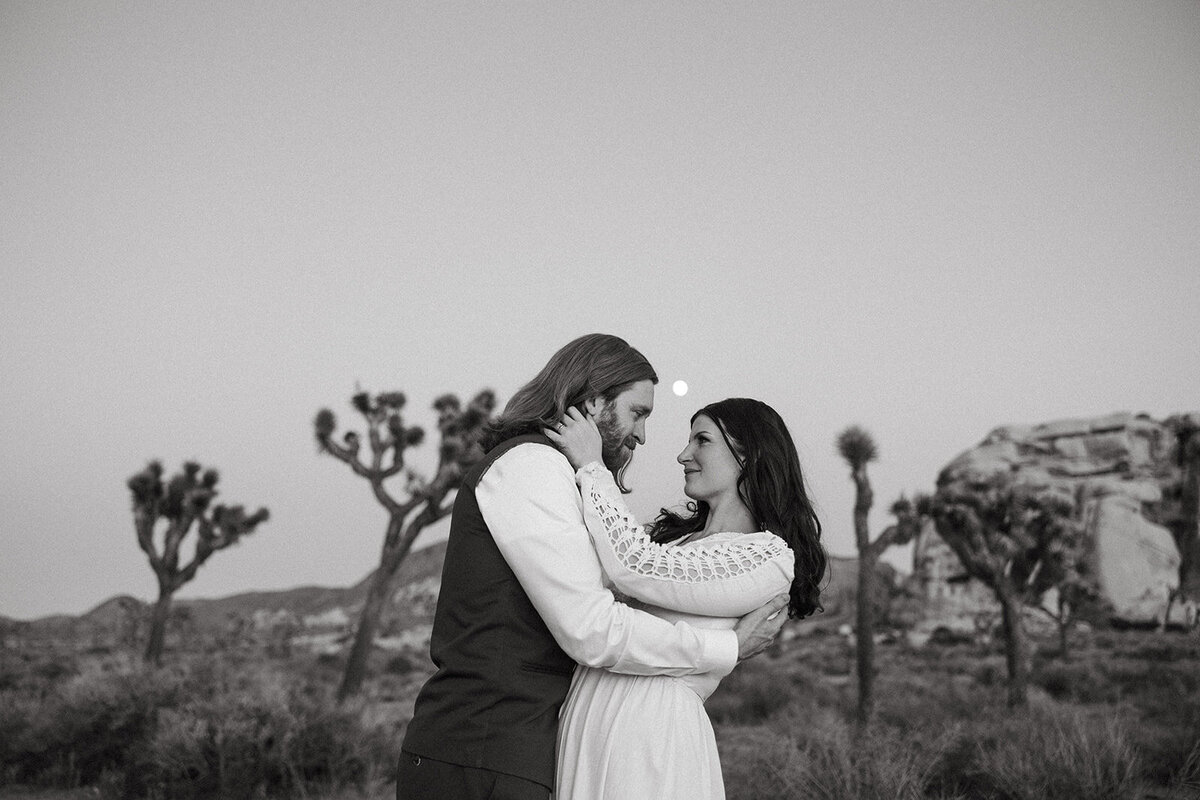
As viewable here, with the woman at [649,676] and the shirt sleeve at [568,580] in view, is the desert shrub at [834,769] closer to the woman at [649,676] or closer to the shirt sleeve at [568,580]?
the woman at [649,676]

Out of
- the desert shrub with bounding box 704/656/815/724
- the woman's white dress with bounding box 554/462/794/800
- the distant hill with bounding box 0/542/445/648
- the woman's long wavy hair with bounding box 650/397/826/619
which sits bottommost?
the distant hill with bounding box 0/542/445/648

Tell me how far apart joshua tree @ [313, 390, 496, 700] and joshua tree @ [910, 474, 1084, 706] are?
27.5 ft

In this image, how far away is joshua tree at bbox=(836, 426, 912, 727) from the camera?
14562 millimetres

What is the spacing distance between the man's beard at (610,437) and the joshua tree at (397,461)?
39.4 ft

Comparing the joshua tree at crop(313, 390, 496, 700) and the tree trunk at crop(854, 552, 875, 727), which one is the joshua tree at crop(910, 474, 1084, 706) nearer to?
the tree trunk at crop(854, 552, 875, 727)

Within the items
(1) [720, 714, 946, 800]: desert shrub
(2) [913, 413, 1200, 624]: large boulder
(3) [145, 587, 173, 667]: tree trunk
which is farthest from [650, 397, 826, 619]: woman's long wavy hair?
(2) [913, 413, 1200, 624]: large boulder

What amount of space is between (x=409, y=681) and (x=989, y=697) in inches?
473

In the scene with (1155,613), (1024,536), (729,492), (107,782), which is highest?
(729,492)

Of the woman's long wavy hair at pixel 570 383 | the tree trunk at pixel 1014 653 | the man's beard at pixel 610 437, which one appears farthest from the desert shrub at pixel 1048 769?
the tree trunk at pixel 1014 653

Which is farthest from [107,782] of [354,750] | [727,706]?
[727,706]

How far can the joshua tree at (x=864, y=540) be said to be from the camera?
14.6m

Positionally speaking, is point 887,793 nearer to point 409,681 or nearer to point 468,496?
point 468,496

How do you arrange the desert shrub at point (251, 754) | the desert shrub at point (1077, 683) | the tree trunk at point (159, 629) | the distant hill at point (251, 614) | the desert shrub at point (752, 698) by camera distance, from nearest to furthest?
1. the desert shrub at point (251, 754)
2. the desert shrub at point (752, 698)
3. the desert shrub at point (1077, 683)
4. the tree trunk at point (159, 629)
5. the distant hill at point (251, 614)

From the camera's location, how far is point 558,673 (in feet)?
8.90
